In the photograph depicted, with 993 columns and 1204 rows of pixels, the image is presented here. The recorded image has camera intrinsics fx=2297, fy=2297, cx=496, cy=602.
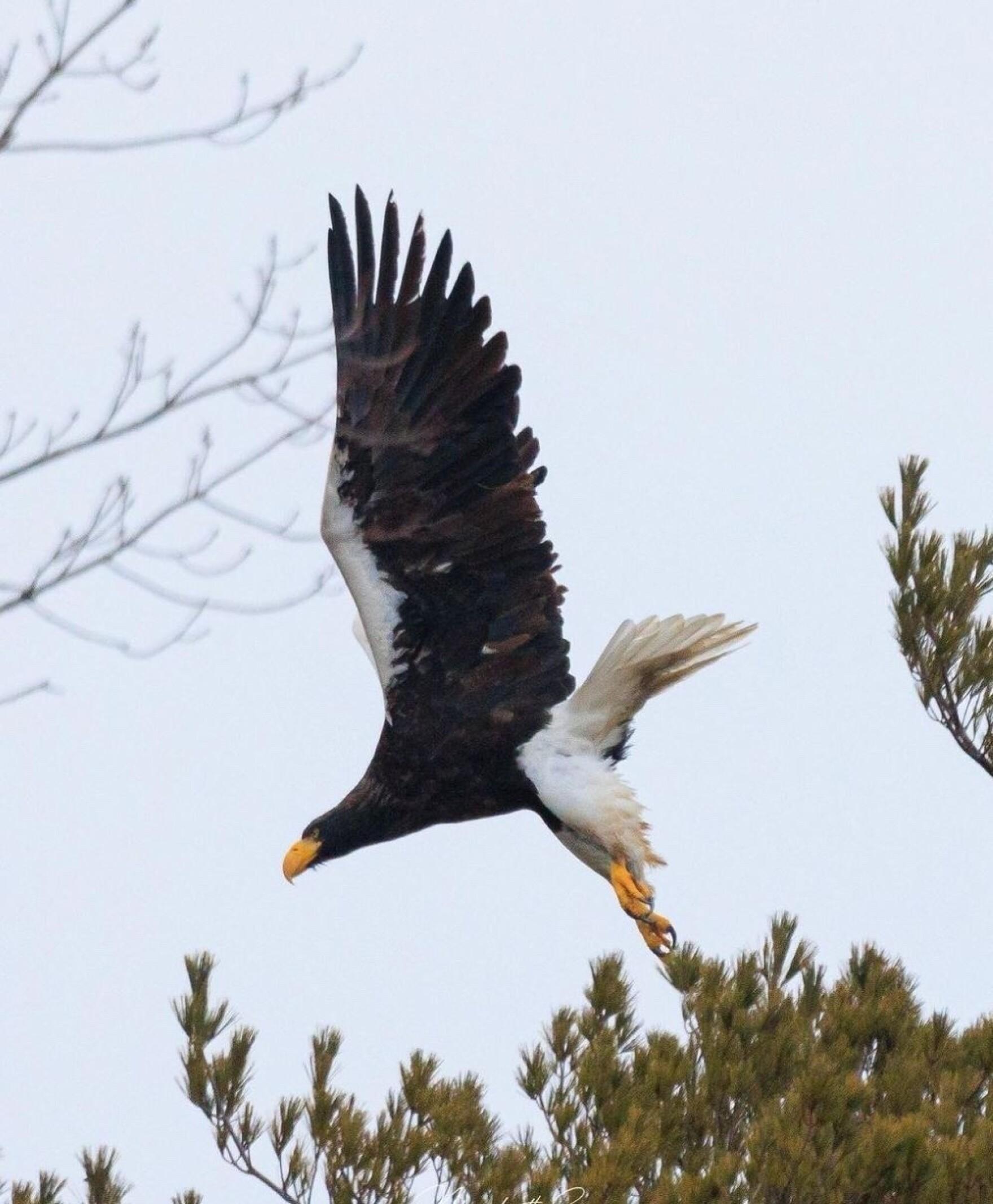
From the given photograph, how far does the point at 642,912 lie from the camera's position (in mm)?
5809

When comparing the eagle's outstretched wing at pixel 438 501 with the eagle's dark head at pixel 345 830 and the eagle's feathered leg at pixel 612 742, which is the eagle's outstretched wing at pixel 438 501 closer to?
the eagle's feathered leg at pixel 612 742

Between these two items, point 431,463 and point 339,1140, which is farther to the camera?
point 431,463

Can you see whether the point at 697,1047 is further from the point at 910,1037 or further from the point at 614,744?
the point at 614,744

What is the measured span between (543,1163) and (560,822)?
189 centimetres

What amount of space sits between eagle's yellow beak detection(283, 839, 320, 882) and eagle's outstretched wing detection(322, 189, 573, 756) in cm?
68

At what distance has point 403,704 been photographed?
597 centimetres

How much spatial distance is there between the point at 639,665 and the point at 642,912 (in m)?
0.62

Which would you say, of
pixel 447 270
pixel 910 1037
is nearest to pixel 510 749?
pixel 447 270

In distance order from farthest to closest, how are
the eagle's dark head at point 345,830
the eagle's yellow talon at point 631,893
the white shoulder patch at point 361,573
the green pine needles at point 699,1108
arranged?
1. the eagle's dark head at point 345,830
2. the eagle's yellow talon at point 631,893
3. the white shoulder patch at point 361,573
4. the green pine needles at point 699,1108

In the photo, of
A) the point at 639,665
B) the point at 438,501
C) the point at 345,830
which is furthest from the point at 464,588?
the point at 345,830

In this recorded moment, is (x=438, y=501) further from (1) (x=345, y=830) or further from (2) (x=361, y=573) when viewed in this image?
(1) (x=345, y=830)

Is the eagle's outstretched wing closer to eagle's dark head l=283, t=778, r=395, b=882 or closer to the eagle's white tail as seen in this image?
the eagle's white tail

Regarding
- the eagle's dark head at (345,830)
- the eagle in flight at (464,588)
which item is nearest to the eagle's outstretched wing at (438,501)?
the eagle in flight at (464,588)

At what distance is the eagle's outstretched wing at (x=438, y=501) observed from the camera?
570cm
